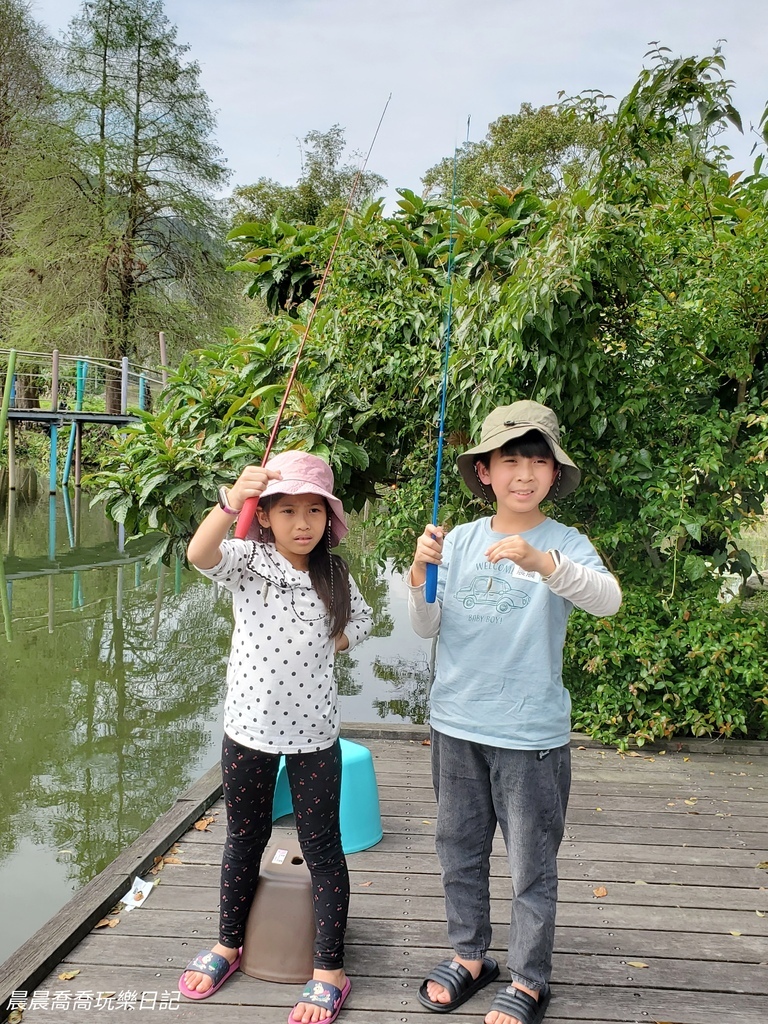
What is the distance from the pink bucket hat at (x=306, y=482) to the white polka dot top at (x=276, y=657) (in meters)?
0.14

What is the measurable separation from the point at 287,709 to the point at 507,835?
1.82 ft

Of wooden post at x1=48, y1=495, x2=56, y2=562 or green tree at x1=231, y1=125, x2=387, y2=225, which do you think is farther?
green tree at x1=231, y1=125, x2=387, y2=225

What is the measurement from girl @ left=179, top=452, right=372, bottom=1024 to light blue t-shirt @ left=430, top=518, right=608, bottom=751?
262mm

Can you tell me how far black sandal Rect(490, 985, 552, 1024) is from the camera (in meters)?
1.77

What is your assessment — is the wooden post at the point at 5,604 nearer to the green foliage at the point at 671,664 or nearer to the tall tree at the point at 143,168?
the green foliage at the point at 671,664

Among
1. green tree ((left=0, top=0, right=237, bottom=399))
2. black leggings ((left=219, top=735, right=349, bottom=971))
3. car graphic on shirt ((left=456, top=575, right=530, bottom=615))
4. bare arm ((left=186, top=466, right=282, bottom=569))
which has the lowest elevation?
black leggings ((left=219, top=735, right=349, bottom=971))

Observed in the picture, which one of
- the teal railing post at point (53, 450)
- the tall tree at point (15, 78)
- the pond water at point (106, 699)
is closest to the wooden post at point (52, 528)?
the teal railing post at point (53, 450)

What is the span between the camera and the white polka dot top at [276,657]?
1.83 metres

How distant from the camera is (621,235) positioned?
117 inches

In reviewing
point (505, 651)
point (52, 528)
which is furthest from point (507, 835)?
point (52, 528)

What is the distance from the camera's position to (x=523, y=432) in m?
1.81

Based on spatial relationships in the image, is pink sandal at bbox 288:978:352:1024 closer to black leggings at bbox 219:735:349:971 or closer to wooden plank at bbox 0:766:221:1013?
black leggings at bbox 219:735:349:971

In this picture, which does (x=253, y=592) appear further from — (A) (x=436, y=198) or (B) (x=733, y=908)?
(A) (x=436, y=198)

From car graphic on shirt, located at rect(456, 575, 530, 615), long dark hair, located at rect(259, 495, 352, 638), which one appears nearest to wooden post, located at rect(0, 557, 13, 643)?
long dark hair, located at rect(259, 495, 352, 638)
